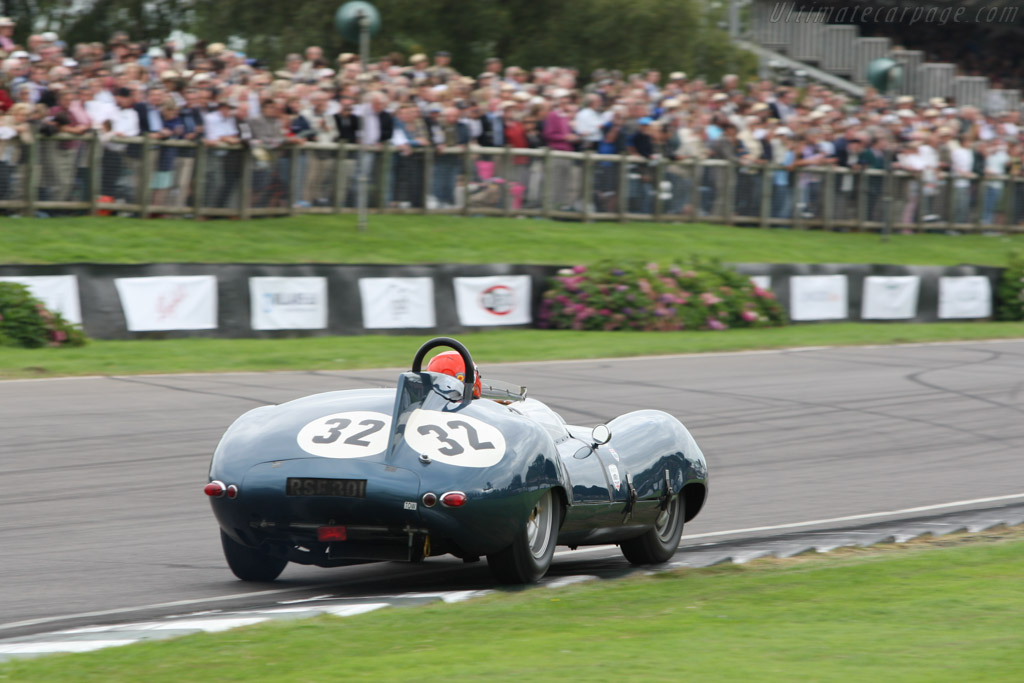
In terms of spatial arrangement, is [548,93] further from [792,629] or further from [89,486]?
[792,629]

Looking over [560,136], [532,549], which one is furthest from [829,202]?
[532,549]

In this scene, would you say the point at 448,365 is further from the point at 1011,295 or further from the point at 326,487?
the point at 1011,295

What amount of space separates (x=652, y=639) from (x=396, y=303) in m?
12.7

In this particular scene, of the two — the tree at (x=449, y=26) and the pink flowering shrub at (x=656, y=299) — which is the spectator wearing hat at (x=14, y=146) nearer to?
the pink flowering shrub at (x=656, y=299)

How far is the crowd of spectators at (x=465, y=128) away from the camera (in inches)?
695

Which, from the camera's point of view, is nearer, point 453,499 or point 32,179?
point 453,499

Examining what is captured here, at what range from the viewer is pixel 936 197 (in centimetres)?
2805

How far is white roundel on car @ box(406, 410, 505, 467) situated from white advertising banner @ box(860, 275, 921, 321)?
17.1 m

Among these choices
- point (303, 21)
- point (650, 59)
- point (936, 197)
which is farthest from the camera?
point (650, 59)

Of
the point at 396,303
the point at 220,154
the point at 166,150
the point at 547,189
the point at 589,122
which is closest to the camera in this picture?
the point at 396,303

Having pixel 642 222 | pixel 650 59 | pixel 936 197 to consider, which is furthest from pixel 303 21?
pixel 936 197

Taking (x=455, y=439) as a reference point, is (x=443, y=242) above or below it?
below

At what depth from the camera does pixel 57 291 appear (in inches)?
598

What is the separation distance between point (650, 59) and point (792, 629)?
3114cm
